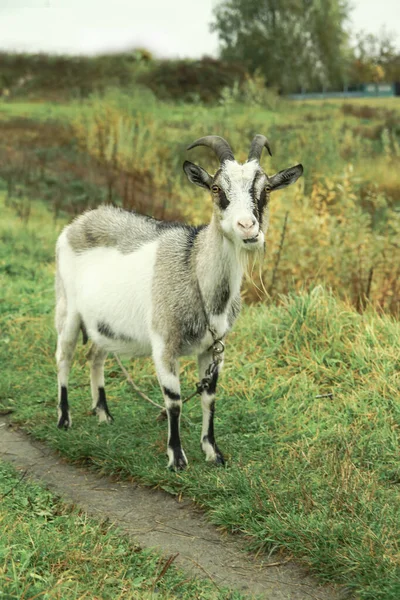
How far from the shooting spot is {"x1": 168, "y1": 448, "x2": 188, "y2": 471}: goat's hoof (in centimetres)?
512

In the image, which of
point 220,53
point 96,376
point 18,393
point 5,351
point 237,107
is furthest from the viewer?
point 220,53

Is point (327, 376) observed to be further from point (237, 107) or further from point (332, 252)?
point (237, 107)

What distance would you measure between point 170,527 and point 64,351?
2.02 m

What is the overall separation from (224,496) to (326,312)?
2605mm

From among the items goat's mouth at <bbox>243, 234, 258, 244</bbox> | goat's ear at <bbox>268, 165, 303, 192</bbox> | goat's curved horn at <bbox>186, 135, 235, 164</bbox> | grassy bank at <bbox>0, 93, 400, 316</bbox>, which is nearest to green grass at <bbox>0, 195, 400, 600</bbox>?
grassy bank at <bbox>0, 93, 400, 316</bbox>

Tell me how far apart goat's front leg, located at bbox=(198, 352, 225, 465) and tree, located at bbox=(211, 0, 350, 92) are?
38.2 metres

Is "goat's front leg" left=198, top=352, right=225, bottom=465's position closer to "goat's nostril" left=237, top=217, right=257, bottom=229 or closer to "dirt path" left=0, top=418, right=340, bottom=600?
"dirt path" left=0, top=418, right=340, bottom=600

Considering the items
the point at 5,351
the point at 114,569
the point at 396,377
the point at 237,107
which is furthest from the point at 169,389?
the point at 237,107

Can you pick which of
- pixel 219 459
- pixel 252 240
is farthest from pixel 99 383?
pixel 252 240

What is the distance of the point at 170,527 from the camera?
452cm

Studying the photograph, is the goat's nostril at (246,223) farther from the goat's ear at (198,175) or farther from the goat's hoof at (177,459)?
the goat's hoof at (177,459)

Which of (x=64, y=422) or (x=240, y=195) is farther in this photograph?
(x=64, y=422)

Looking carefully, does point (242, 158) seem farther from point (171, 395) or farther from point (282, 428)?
point (171, 395)

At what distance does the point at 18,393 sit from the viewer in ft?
21.9
